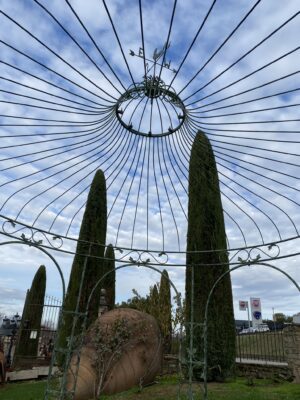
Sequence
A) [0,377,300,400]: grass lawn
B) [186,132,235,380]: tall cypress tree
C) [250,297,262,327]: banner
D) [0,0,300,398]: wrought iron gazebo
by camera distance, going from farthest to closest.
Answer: [250,297,262,327]: banner → [186,132,235,380]: tall cypress tree → [0,377,300,400]: grass lawn → [0,0,300,398]: wrought iron gazebo

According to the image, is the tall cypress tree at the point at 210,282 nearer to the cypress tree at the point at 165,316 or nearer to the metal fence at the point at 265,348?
the metal fence at the point at 265,348

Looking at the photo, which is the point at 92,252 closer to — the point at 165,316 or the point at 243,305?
the point at 165,316

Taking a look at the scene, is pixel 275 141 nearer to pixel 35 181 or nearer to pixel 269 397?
pixel 35 181

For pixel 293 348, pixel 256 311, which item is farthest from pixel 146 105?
pixel 256 311

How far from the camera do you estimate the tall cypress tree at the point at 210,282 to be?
11.4m

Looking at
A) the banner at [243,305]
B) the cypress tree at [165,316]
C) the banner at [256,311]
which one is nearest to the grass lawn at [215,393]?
the cypress tree at [165,316]

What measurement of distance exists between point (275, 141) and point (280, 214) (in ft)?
6.47

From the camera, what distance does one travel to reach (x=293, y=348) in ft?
35.1

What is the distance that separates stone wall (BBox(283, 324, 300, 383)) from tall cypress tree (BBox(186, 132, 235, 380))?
6.07ft

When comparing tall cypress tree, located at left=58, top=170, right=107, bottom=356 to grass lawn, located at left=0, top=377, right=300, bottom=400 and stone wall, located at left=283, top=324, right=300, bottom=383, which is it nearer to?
grass lawn, located at left=0, top=377, right=300, bottom=400

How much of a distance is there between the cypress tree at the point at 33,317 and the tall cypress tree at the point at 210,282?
9.29 metres

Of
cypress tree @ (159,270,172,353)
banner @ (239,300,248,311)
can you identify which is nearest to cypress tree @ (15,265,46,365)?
cypress tree @ (159,270,172,353)

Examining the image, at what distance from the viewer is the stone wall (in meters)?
10.5

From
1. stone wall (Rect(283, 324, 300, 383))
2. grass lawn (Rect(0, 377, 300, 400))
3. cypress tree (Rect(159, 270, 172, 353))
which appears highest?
cypress tree (Rect(159, 270, 172, 353))
